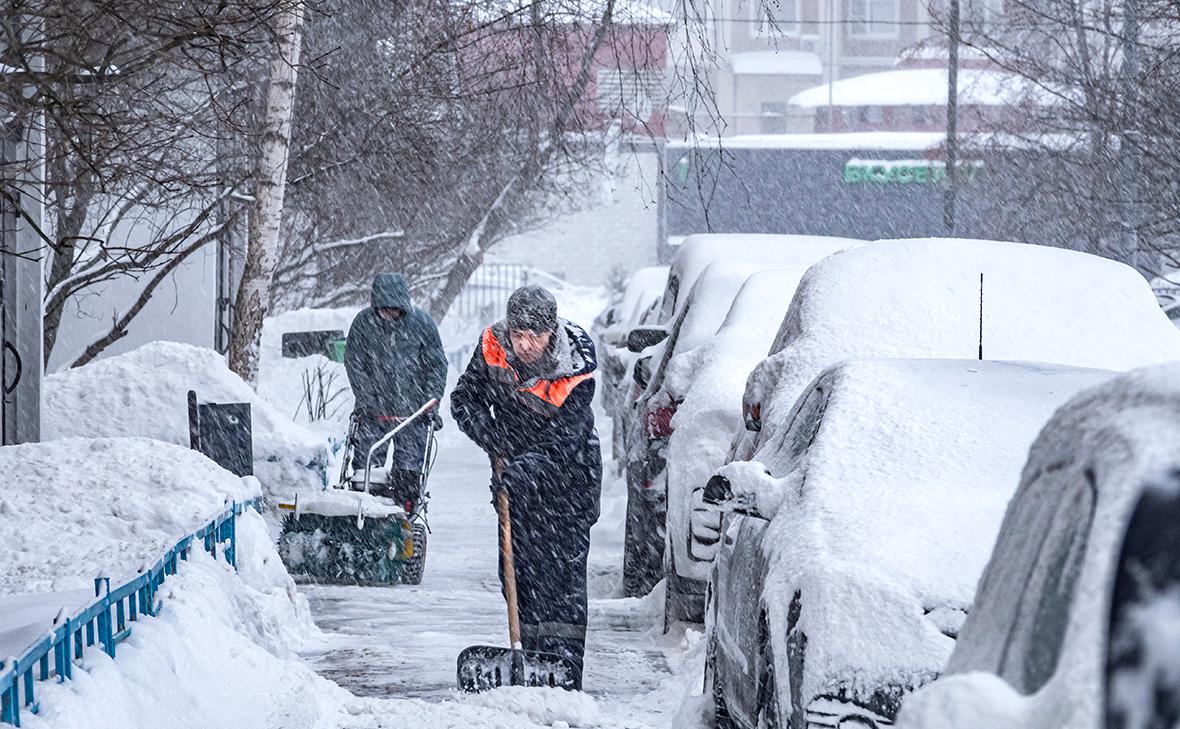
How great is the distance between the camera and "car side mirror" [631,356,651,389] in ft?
28.9

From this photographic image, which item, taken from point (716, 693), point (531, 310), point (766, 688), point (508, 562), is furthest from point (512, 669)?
point (766, 688)

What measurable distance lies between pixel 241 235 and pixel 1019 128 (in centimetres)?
954

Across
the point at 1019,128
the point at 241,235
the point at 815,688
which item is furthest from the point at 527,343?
the point at 1019,128

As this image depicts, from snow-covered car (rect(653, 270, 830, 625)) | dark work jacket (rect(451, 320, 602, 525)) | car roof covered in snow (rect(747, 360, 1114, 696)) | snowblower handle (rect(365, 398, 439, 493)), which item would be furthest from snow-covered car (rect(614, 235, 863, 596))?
car roof covered in snow (rect(747, 360, 1114, 696))

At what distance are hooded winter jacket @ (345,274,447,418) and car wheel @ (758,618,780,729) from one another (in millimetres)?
5925

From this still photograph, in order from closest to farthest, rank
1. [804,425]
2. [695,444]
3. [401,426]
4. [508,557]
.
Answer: [804,425], [508,557], [695,444], [401,426]

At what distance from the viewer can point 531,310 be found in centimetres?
603

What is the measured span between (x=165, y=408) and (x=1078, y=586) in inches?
318

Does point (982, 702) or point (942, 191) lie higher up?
point (942, 191)

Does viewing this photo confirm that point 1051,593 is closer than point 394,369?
Yes

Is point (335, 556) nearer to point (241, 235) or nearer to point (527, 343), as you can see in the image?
point (527, 343)

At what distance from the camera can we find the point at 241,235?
1461 cm

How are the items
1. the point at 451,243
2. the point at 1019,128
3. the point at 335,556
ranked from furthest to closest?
the point at 451,243
the point at 1019,128
the point at 335,556

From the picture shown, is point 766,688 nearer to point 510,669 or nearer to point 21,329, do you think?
point 510,669
